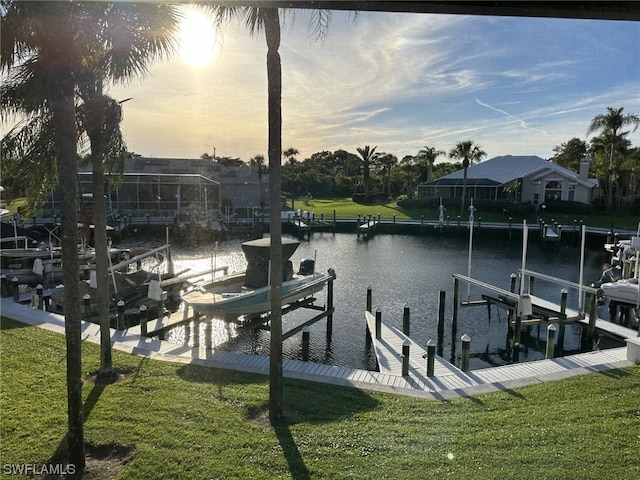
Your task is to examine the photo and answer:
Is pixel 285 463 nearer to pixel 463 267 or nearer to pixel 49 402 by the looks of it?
pixel 49 402

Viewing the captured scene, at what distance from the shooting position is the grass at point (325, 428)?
4781 millimetres

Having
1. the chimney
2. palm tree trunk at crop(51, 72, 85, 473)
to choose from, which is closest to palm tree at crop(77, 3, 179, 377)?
palm tree trunk at crop(51, 72, 85, 473)

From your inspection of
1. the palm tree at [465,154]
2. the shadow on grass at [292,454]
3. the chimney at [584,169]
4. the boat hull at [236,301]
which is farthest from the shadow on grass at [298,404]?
the chimney at [584,169]

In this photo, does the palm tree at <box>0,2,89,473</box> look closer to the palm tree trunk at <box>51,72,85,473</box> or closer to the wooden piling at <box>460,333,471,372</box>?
the palm tree trunk at <box>51,72,85,473</box>

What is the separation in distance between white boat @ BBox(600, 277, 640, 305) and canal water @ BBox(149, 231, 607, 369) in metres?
1.70

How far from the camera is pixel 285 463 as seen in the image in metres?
4.88

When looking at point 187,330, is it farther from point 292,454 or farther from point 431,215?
point 431,215

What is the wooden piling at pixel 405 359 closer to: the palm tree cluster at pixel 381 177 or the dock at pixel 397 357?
the dock at pixel 397 357

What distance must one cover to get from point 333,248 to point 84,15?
2653 cm

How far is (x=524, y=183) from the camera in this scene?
46875 mm

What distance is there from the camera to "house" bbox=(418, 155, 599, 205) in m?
45.8

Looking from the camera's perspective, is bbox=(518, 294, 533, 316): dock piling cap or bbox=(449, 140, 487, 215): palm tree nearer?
bbox=(518, 294, 533, 316): dock piling cap

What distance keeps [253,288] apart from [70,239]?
9330mm

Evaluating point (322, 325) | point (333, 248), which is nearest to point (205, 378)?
point (322, 325)
